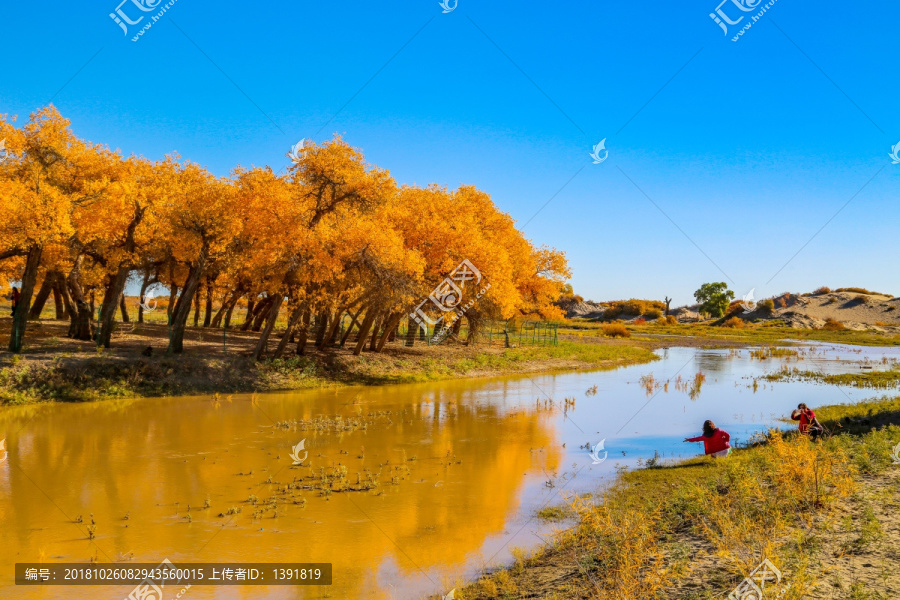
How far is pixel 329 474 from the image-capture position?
15414 mm

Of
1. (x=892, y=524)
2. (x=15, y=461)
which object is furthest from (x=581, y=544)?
(x=15, y=461)

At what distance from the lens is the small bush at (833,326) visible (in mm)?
100375

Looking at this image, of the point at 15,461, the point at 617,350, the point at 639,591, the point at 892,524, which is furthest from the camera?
the point at 617,350

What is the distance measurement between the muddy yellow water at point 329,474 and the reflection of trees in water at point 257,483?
55 millimetres

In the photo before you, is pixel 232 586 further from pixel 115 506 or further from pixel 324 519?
pixel 115 506

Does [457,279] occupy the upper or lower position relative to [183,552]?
upper

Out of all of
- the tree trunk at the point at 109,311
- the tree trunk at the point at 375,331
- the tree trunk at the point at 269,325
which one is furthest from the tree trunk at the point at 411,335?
the tree trunk at the point at 109,311

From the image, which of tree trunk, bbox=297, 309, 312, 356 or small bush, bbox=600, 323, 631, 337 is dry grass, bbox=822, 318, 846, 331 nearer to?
small bush, bbox=600, 323, 631, 337

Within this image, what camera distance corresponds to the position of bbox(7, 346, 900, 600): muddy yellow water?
1036 cm

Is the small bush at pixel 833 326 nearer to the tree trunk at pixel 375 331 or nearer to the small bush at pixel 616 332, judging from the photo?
the small bush at pixel 616 332

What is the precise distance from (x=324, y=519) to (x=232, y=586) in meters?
2.93

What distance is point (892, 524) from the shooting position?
9.95m

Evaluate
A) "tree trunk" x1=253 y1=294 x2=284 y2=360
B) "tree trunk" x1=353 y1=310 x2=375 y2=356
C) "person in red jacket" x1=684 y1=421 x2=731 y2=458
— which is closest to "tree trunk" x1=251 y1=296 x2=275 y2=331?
"tree trunk" x1=353 y1=310 x2=375 y2=356

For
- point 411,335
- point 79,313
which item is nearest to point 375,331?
point 411,335
